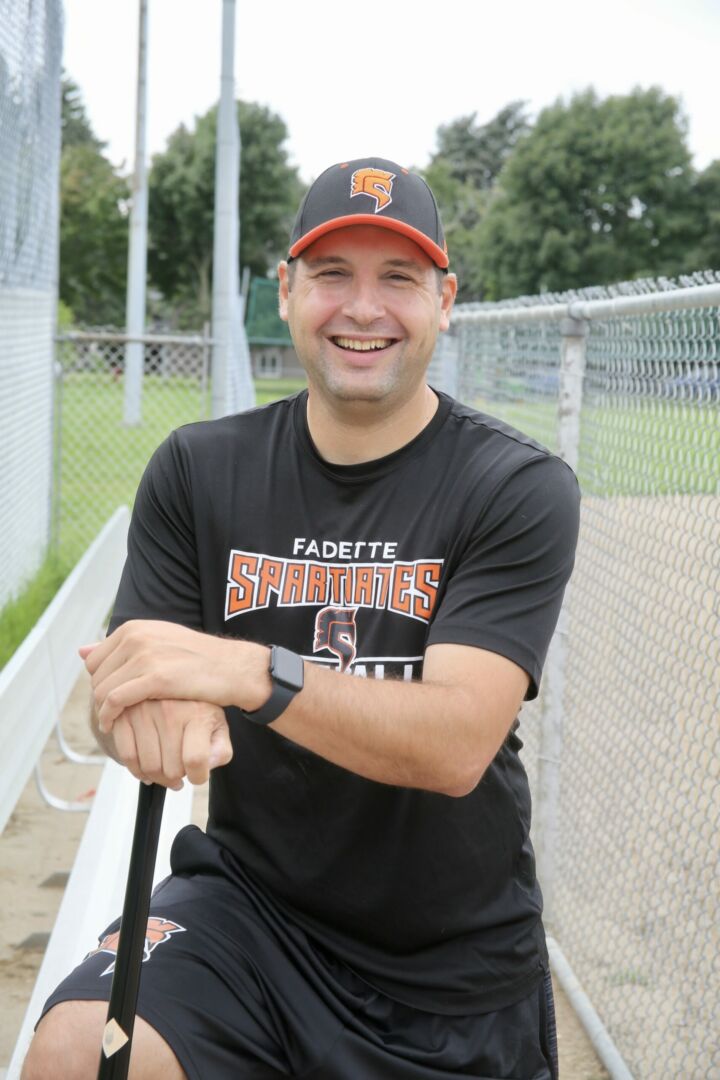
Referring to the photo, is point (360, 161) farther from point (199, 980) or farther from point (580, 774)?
point (580, 774)

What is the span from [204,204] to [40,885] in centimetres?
5075

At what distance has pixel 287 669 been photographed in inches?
75.7

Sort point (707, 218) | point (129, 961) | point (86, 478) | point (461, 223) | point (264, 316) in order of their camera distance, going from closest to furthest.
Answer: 1. point (129, 961)
2. point (86, 478)
3. point (264, 316)
4. point (707, 218)
5. point (461, 223)

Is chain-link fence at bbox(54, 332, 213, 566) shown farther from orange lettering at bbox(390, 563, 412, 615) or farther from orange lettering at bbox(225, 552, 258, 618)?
orange lettering at bbox(390, 563, 412, 615)

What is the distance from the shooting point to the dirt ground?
359 cm

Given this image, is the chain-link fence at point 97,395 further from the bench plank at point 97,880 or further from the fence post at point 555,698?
the bench plank at point 97,880

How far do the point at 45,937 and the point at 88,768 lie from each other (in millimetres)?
1743

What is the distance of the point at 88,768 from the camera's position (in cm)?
583

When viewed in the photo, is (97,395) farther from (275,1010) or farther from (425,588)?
(275,1010)

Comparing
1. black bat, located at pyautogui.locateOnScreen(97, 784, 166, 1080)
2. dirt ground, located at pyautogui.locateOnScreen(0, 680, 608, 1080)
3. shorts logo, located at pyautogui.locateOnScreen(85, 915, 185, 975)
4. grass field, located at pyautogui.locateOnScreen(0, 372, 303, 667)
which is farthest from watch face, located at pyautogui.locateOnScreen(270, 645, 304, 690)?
grass field, located at pyautogui.locateOnScreen(0, 372, 303, 667)

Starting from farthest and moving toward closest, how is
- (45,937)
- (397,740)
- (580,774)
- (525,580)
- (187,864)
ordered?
(580,774)
(45,937)
(187,864)
(525,580)
(397,740)

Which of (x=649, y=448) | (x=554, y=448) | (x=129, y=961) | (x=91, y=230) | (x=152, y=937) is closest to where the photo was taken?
(x=129, y=961)

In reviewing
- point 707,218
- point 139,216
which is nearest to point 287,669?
point 139,216

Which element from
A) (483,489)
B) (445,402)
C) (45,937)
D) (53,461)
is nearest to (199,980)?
(483,489)
